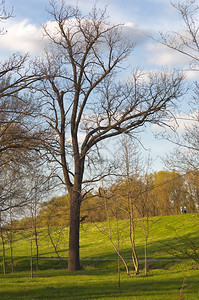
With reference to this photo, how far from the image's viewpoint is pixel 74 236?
18875 millimetres

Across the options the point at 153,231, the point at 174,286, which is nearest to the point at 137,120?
the point at 174,286

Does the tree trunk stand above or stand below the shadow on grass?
above

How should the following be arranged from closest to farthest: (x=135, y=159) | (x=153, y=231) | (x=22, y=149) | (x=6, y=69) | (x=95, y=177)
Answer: (x=6, y=69) < (x=22, y=149) < (x=135, y=159) < (x=95, y=177) < (x=153, y=231)

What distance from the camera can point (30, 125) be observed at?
38.0 feet

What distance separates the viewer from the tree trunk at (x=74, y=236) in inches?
734

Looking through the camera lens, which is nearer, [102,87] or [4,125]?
[4,125]

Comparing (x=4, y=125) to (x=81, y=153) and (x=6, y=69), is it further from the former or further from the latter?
(x=81, y=153)

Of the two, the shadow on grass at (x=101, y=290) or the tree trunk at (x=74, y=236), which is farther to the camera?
the tree trunk at (x=74, y=236)

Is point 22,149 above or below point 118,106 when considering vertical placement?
below

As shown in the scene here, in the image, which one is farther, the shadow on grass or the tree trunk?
the tree trunk

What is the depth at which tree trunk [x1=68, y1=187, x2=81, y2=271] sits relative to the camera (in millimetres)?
18656

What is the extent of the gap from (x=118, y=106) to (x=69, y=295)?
1203 cm

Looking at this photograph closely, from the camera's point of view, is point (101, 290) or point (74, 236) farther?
point (74, 236)

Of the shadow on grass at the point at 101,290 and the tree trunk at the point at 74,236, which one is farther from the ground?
the tree trunk at the point at 74,236
